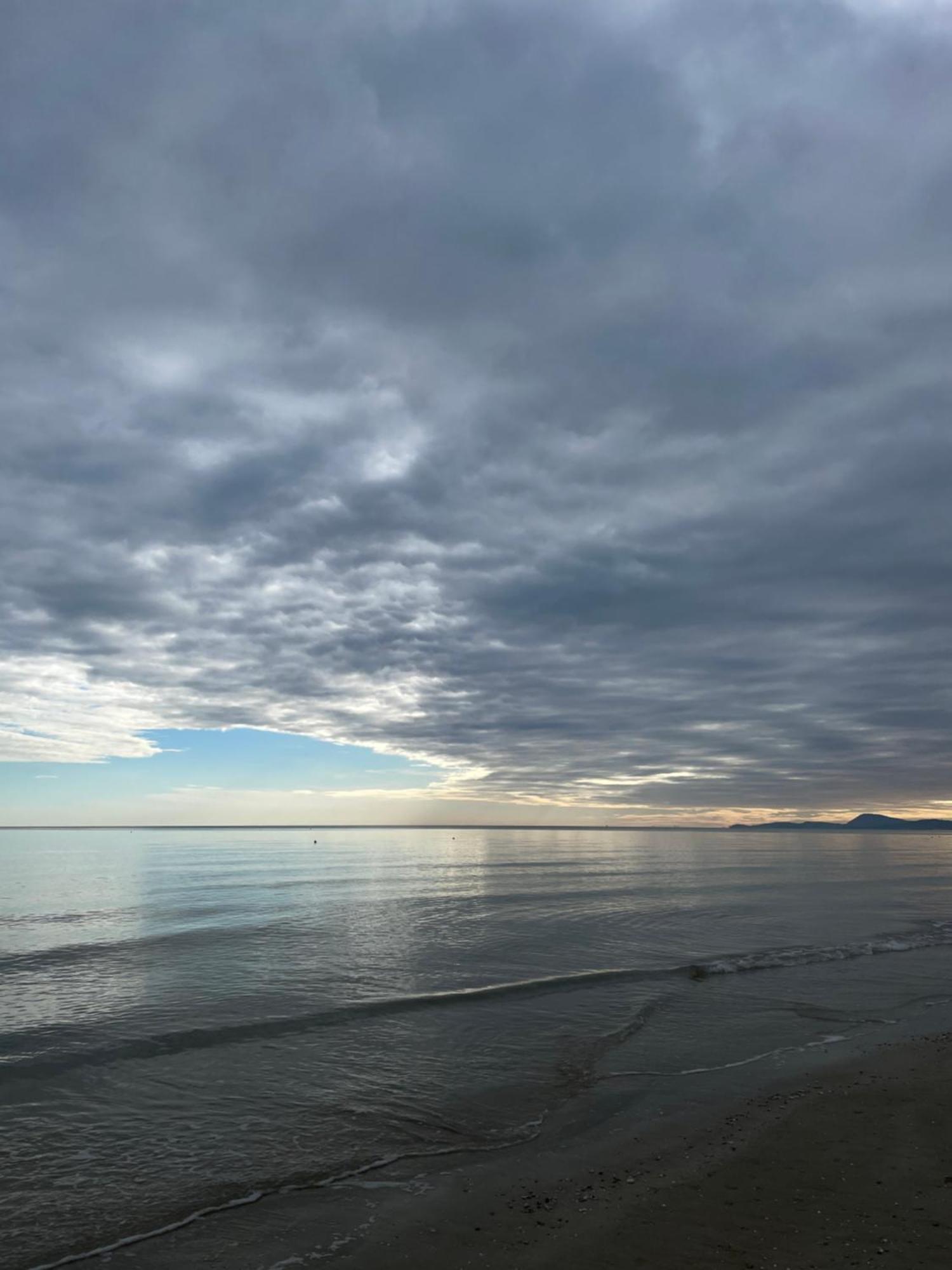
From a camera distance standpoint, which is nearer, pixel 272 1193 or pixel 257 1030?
pixel 272 1193

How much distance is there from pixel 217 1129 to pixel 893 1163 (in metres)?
10.6

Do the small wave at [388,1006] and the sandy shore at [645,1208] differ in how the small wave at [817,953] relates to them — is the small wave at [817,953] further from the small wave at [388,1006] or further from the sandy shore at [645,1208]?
the sandy shore at [645,1208]

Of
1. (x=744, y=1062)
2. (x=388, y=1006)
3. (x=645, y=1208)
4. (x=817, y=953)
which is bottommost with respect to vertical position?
(x=817, y=953)

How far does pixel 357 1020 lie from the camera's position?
65.0ft

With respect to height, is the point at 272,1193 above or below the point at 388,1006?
above

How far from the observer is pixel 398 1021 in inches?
771

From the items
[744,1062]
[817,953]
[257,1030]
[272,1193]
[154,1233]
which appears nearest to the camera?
Answer: [154,1233]

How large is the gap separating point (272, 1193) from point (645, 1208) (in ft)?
16.9

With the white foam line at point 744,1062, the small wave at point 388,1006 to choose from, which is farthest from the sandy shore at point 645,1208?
the small wave at point 388,1006

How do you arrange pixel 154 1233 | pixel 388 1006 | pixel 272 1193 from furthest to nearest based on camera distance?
pixel 388 1006 → pixel 272 1193 → pixel 154 1233

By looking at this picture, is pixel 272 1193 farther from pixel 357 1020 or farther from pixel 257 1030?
pixel 357 1020

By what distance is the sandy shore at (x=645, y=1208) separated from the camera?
8289 mm

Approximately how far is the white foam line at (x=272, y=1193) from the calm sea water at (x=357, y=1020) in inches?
4.5

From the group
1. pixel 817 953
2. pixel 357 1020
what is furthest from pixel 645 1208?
pixel 817 953
